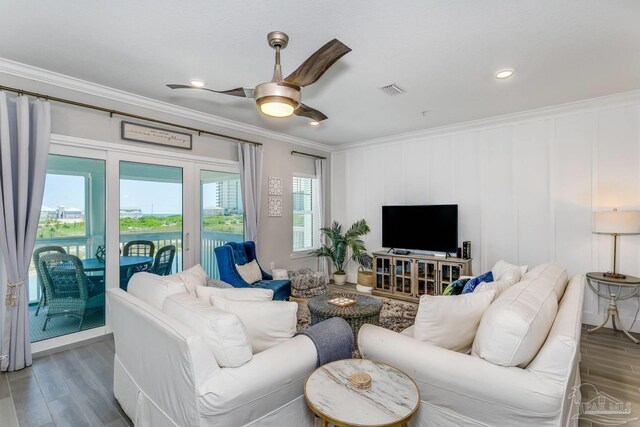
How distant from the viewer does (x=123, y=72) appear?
2.96m

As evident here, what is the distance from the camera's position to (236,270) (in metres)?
3.76

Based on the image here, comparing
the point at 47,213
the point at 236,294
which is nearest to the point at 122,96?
the point at 47,213

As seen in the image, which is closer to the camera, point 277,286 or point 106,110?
point 106,110

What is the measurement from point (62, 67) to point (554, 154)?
5490 millimetres

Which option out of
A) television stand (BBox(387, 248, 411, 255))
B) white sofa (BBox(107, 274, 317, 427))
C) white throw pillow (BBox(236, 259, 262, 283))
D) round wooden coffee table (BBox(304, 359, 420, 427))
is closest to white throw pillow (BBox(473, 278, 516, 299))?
round wooden coffee table (BBox(304, 359, 420, 427))

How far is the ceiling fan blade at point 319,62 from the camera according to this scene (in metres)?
1.93

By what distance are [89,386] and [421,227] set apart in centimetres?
436

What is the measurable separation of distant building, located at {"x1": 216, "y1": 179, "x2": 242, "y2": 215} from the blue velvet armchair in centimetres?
68

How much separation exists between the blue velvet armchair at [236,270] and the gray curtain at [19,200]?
1.71 meters

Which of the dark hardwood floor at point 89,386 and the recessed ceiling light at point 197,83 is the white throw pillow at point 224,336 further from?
the recessed ceiling light at point 197,83

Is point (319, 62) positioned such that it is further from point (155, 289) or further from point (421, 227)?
point (421, 227)

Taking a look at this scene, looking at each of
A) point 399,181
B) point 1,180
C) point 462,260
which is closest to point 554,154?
point 462,260

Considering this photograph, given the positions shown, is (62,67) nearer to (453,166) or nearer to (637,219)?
Result: (453,166)

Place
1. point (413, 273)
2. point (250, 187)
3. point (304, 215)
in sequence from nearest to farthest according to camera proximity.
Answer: point (250, 187) → point (413, 273) → point (304, 215)
